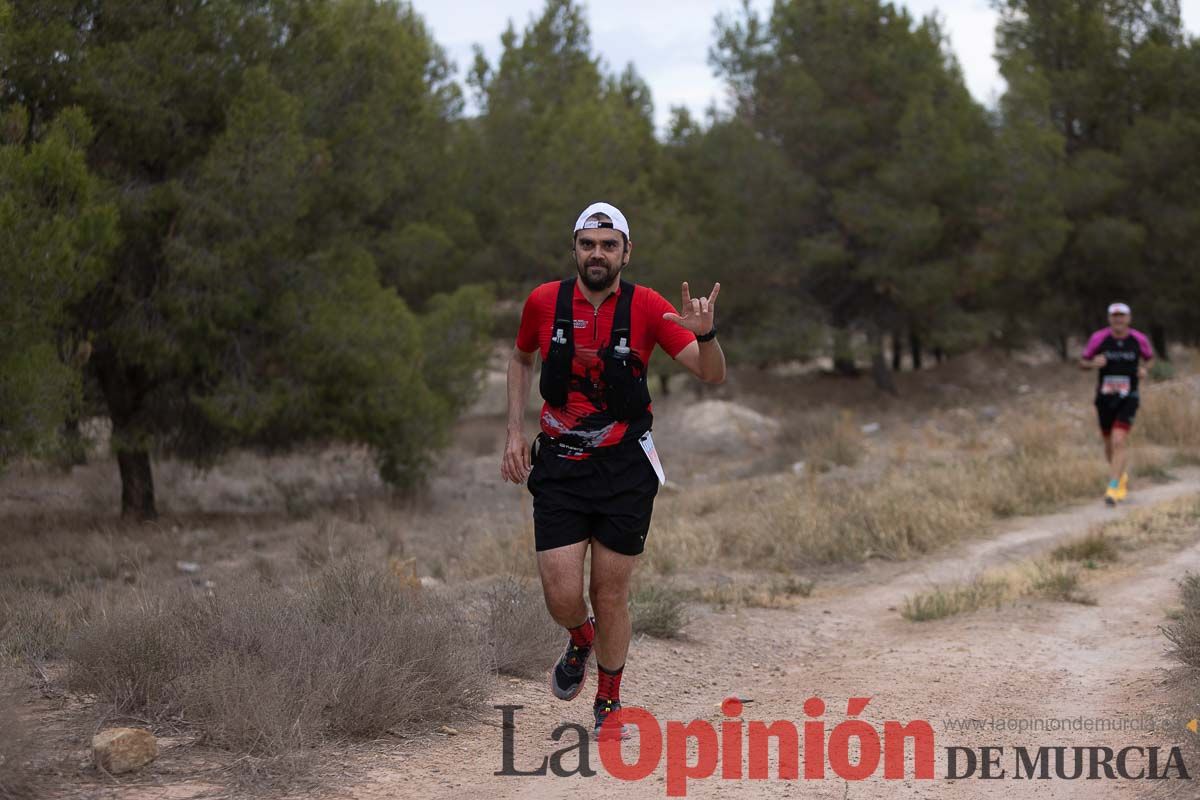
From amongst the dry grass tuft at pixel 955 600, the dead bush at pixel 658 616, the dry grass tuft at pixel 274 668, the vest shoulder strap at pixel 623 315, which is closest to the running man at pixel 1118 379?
the dry grass tuft at pixel 955 600

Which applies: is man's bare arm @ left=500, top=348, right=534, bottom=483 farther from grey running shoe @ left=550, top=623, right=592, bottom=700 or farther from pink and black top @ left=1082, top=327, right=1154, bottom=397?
pink and black top @ left=1082, top=327, right=1154, bottom=397

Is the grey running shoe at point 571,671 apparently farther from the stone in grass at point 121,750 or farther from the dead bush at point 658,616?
the dead bush at point 658,616

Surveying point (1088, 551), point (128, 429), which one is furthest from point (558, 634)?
point (128, 429)

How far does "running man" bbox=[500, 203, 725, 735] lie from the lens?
15.6 ft

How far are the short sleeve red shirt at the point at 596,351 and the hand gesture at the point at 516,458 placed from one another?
0.16 metres

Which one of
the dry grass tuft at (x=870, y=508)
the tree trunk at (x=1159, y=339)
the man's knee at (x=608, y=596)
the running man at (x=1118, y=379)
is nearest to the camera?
the man's knee at (x=608, y=596)

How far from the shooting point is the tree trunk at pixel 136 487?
14141mm

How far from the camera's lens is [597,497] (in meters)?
4.75

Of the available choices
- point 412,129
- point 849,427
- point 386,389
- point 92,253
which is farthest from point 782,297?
point 92,253

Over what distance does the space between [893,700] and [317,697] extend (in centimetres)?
265

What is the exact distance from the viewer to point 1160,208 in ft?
90.4

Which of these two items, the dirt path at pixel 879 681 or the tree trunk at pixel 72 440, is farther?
the tree trunk at pixel 72 440

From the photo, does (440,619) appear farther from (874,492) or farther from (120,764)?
(874,492)

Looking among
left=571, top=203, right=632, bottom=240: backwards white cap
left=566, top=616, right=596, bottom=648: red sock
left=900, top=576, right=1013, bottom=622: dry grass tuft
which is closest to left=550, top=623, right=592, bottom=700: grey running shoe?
left=566, top=616, right=596, bottom=648: red sock
